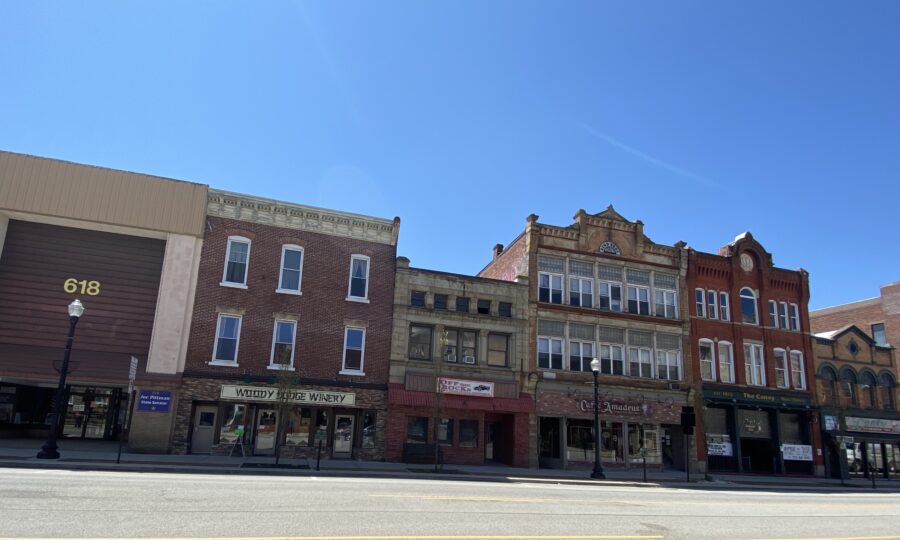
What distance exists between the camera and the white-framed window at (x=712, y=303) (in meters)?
34.6

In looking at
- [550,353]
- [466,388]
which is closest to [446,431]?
[466,388]

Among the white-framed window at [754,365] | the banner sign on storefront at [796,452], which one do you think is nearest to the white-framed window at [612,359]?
the white-framed window at [754,365]

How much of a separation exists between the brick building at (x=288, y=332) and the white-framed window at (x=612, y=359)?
11.7m

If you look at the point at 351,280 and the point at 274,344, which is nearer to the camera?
the point at 274,344

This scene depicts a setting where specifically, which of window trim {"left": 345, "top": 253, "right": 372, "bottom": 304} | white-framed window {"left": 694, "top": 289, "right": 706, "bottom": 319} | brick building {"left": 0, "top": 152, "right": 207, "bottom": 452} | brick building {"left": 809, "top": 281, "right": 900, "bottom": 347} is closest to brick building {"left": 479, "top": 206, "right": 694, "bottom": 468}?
white-framed window {"left": 694, "top": 289, "right": 706, "bottom": 319}

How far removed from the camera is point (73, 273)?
24516mm

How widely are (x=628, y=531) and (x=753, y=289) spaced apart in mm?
30686

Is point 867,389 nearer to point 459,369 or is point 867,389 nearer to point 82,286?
point 459,369

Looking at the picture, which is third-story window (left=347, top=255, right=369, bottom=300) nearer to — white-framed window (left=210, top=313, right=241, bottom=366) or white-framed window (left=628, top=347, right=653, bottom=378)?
white-framed window (left=210, top=313, right=241, bottom=366)

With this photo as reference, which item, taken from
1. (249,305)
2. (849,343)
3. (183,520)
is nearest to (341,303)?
(249,305)

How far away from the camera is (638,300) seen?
33.0 m

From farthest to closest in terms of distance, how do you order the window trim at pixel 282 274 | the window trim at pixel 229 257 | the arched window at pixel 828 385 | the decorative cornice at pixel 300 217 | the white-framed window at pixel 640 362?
the arched window at pixel 828 385 < the white-framed window at pixel 640 362 < the window trim at pixel 282 274 < the decorative cornice at pixel 300 217 < the window trim at pixel 229 257

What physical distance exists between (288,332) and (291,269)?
2873 millimetres

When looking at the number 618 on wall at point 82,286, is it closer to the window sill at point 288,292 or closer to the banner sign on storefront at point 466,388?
the window sill at point 288,292
